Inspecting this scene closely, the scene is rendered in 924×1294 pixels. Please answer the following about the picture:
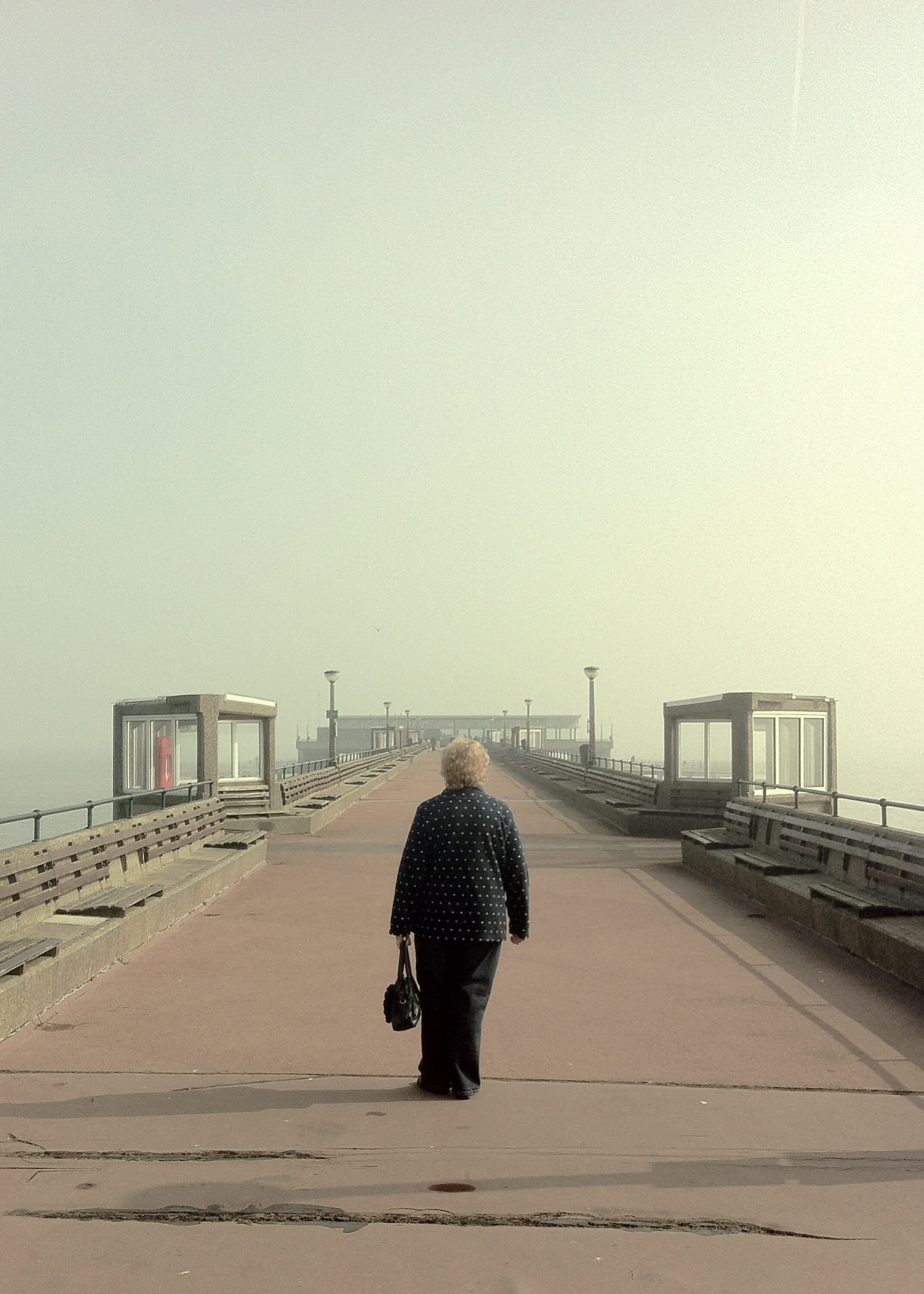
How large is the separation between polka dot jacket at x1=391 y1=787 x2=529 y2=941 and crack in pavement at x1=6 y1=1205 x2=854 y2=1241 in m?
1.48

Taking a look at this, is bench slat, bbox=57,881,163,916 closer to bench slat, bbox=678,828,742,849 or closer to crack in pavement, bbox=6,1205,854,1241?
crack in pavement, bbox=6,1205,854,1241

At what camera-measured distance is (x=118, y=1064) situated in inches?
228

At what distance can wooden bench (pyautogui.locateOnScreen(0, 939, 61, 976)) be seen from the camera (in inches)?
255

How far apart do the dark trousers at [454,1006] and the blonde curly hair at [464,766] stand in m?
0.78

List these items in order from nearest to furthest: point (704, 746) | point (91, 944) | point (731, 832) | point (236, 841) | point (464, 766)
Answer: point (464, 766)
point (91, 944)
point (236, 841)
point (731, 832)
point (704, 746)

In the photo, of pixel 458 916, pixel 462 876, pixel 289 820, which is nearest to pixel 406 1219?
pixel 458 916

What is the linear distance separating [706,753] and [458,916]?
16657 millimetres

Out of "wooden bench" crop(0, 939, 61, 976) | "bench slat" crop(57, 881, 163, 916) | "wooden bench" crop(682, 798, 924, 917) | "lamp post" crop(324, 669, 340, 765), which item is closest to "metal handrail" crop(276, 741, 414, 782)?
"lamp post" crop(324, 669, 340, 765)

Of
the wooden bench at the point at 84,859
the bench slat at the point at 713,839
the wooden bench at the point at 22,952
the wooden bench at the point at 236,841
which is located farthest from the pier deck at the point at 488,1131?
the wooden bench at the point at 236,841

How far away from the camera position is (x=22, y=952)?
6711 millimetres

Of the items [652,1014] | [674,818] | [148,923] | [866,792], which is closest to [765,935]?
[652,1014]

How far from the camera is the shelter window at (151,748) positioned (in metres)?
21.1

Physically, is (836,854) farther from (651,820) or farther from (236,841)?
(651,820)

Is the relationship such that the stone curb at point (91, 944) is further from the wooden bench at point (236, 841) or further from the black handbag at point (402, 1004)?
the black handbag at point (402, 1004)
